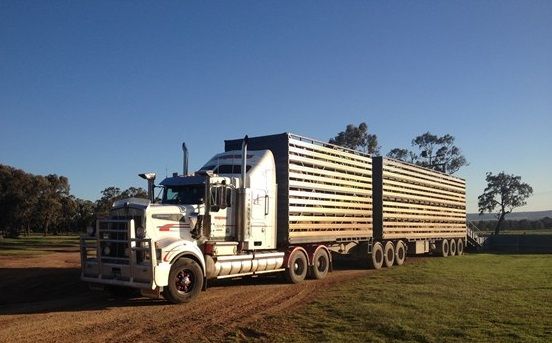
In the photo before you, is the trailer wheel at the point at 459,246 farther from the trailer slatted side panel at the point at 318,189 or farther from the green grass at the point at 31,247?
the green grass at the point at 31,247

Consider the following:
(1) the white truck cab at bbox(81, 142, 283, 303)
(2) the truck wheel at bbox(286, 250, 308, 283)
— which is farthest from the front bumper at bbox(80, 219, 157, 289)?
(2) the truck wheel at bbox(286, 250, 308, 283)

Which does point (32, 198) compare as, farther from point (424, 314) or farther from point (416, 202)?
point (424, 314)

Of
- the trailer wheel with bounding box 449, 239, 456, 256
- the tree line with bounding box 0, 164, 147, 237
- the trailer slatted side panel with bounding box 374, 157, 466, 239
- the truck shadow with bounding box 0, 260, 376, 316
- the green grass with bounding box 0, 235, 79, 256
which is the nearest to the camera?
the truck shadow with bounding box 0, 260, 376, 316

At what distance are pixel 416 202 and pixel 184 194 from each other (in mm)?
15038

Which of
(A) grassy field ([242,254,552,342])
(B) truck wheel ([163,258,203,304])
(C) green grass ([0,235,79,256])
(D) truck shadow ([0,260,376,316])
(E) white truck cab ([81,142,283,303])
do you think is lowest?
(C) green grass ([0,235,79,256])

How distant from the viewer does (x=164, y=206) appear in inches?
513

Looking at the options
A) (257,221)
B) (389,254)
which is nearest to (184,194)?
(257,221)

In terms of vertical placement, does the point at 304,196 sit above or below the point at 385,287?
above

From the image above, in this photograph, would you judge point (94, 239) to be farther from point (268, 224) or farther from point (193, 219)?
point (268, 224)

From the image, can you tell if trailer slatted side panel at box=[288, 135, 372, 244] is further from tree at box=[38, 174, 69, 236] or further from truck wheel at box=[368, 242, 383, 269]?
tree at box=[38, 174, 69, 236]

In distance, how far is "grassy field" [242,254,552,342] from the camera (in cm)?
896

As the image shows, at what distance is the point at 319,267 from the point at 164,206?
23.8 feet

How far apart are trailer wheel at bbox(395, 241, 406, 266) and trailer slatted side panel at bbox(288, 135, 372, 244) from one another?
10.2 ft

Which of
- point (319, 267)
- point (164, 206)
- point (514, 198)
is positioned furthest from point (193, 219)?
point (514, 198)
